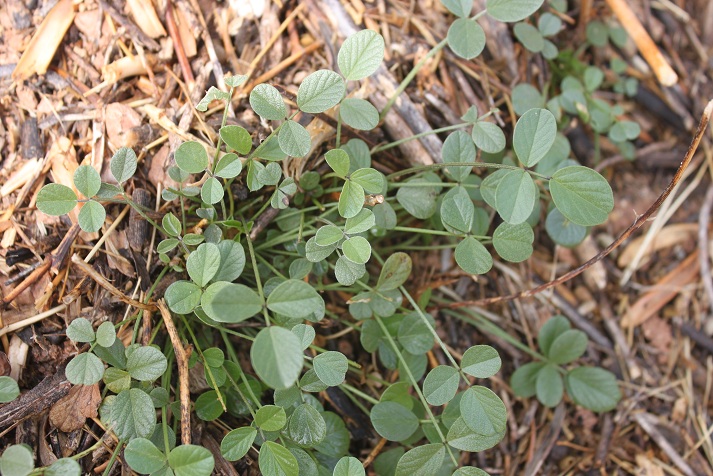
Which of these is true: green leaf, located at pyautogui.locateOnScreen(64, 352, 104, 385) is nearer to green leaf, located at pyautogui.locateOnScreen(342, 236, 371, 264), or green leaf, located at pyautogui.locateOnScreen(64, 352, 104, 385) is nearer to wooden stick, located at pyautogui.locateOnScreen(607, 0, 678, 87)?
green leaf, located at pyautogui.locateOnScreen(342, 236, 371, 264)

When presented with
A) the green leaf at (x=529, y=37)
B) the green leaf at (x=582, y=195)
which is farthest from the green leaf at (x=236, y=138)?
the green leaf at (x=529, y=37)

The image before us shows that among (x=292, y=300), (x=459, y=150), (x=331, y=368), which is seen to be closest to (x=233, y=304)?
(x=292, y=300)

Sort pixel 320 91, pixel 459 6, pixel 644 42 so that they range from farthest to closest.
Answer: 1. pixel 644 42
2. pixel 459 6
3. pixel 320 91

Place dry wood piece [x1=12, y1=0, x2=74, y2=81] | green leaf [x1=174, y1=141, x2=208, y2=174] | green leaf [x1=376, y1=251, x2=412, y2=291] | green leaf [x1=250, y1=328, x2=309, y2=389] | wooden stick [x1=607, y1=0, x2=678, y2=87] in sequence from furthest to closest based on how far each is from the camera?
wooden stick [x1=607, y1=0, x2=678, y2=87] → dry wood piece [x1=12, y1=0, x2=74, y2=81] → green leaf [x1=376, y1=251, x2=412, y2=291] → green leaf [x1=174, y1=141, x2=208, y2=174] → green leaf [x1=250, y1=328, x2=309, y2=389]

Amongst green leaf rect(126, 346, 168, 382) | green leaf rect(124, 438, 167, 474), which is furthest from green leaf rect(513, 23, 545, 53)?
green leaf rect(124, 438, 167, 474)

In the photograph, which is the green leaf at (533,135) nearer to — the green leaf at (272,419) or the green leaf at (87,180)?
the green leaf at (272,419)

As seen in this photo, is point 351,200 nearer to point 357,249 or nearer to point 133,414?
point 357,249

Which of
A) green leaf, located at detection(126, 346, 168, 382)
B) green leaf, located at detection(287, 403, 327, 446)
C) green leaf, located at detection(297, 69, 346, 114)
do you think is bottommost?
green leaf, located at detection(287, 403, 327, 446)
